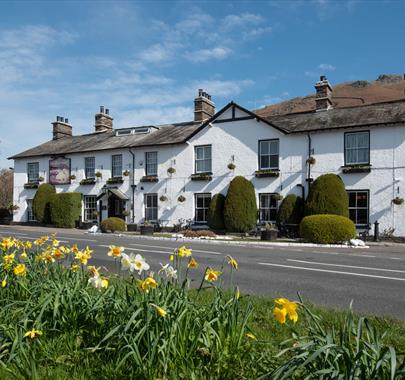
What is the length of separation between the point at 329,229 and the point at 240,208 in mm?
6251

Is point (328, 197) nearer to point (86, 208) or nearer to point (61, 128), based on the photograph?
point (86, 208)

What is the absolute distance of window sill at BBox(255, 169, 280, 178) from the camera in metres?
24.4

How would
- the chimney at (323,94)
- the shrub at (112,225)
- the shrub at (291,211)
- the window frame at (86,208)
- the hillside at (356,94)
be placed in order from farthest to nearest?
the hillside at (356,94) < the window frame at (86,208) < the shrub at (112,225) < the chimney at (323,94) < the shrub at (291,211)

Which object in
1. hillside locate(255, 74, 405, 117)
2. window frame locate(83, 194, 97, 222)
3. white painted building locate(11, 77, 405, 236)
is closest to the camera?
white painted building locate(11, 77, 405, 236)

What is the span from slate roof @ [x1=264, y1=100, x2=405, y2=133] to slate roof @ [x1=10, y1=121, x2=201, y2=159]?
7.26 m

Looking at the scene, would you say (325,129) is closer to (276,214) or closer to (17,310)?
(276,214)

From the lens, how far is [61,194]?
104ft

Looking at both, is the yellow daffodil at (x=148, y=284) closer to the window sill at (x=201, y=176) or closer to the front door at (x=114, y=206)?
the window sill at (x=201, y=176)

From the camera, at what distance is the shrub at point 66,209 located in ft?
102

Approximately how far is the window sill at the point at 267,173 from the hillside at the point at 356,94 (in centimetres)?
8814

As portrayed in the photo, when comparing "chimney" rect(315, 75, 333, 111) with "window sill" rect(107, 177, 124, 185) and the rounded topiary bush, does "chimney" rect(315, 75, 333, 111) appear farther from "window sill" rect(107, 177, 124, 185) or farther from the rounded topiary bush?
"window sill" rect(107, 177, 124, 185)

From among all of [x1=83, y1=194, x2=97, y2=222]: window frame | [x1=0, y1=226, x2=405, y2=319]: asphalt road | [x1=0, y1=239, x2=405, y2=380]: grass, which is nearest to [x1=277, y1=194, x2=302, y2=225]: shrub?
[x1=0, y1=226, x2=405, y2=319]: asphalt road

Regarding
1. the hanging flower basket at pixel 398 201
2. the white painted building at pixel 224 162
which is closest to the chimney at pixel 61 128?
the white painted building at pixel 224 162

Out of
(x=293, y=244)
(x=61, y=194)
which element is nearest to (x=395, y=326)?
(x=293, y=244)
